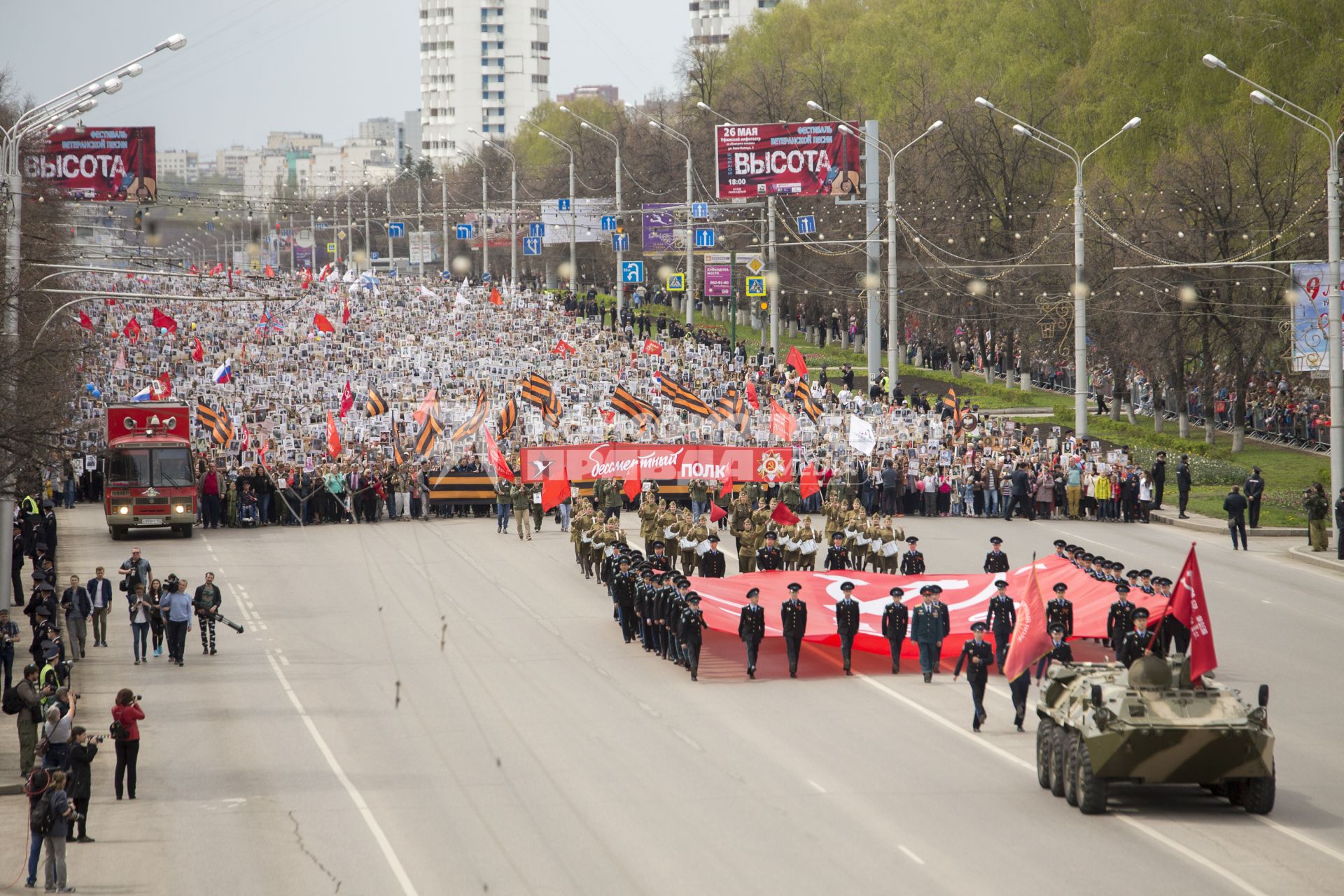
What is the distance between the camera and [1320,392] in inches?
1882

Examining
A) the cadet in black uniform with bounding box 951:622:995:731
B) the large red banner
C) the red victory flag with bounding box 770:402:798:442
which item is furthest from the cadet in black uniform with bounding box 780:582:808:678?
the red victory flag with bounding box 770:402:798:442

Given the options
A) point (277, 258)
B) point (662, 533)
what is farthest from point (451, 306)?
point (277, 258)

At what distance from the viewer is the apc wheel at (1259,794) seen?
653 inches

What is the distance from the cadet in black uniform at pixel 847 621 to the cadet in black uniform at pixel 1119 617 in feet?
11.0

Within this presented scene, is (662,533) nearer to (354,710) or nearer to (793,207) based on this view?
(354,710)

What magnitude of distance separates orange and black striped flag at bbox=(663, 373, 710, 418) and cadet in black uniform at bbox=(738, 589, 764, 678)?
17.8m

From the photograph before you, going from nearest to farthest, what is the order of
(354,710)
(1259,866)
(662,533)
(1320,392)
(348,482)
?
(1259,866), (354,710), (662,533), (348,482), (1320,392)

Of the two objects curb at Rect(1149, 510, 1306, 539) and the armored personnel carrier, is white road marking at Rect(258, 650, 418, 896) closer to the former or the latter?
the armored personnel carrier

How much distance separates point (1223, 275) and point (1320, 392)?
13.7ft

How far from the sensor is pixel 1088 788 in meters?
16.7

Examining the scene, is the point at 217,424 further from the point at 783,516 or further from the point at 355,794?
the point at 355,794

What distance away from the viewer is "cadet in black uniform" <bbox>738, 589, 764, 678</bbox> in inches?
939

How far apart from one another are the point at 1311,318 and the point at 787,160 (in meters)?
23.8

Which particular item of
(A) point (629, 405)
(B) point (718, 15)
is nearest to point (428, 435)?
(A) point (629, 405)
